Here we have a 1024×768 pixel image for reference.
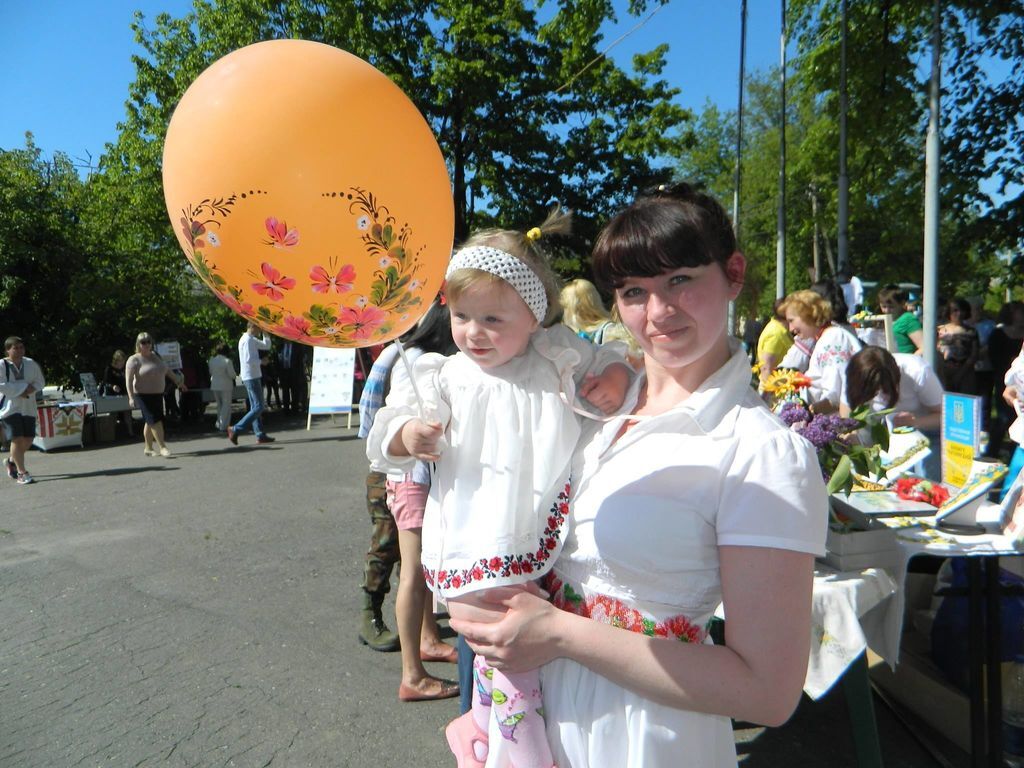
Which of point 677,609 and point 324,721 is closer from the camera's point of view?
point 677,609

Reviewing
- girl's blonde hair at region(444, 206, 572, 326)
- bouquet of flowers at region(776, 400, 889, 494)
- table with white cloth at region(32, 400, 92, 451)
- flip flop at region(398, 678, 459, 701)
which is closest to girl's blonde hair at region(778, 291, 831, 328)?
bouquet of flowers at region(776, 400, 889, 494)

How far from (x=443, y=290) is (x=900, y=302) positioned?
7.84m

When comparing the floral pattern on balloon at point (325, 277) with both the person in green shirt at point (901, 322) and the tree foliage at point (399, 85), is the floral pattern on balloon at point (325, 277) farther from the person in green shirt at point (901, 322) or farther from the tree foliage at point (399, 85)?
the tree foliage at point (399, 85)

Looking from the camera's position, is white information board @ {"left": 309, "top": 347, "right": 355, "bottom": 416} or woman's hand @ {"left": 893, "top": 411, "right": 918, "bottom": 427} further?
white information board @ {"left": 309, "top": 347, "right": 355, "bottom": 416}

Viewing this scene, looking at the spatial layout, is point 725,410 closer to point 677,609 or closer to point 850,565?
point 677,609

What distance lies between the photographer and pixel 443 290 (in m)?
1.79

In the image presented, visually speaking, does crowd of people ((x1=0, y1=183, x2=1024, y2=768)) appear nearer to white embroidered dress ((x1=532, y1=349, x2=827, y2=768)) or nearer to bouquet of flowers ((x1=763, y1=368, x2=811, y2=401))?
white embroidered dress ((x1=532, y1=349, x2=827, y2=768))

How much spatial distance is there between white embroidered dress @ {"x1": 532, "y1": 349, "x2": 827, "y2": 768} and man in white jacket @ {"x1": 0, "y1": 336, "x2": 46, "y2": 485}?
30.1 feet

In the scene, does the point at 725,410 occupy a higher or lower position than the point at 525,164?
lower

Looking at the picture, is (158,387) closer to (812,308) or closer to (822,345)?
(812,308)

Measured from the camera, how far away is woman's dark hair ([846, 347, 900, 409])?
13.1ft

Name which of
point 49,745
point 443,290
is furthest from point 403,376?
point 49,745

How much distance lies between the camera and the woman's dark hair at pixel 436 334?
278cm

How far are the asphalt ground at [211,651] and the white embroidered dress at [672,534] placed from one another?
115 mm
